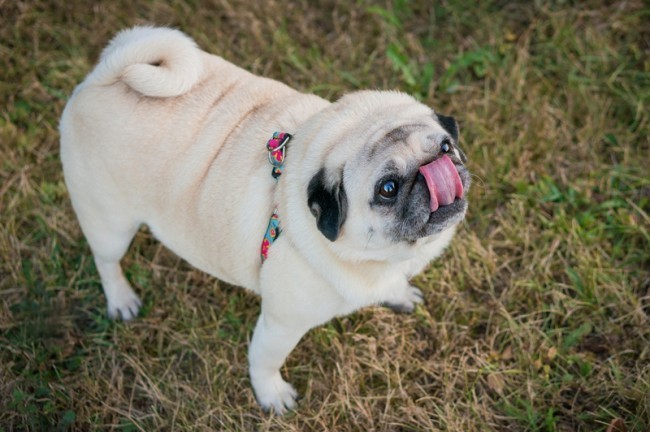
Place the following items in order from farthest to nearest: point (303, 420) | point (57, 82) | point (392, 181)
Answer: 1. point (57, 82)
2. point (303, 420)
3. point (392, 181)

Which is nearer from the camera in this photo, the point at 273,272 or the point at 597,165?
the point at 273,272

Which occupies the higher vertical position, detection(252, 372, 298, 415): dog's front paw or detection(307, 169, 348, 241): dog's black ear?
detection(307, 169, 348, 241): dog's black ear

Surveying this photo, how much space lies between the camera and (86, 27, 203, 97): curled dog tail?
3172 mm

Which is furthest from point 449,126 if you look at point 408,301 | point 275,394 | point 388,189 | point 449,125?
point 275,394

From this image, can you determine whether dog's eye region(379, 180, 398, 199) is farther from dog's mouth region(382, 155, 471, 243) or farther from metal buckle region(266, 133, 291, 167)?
metal buckle region(266, 133, 291, 167)

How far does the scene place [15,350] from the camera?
13.2 ft

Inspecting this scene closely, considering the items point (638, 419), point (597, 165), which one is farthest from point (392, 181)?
point (597, 165)

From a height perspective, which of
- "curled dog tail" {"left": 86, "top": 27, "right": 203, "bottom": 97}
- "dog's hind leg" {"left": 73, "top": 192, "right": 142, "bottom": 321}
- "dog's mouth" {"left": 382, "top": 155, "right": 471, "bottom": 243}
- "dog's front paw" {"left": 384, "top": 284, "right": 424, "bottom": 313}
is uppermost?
"curled dog tail" {"left": 86, "top": 27, "right": 203, "bottom": 97}

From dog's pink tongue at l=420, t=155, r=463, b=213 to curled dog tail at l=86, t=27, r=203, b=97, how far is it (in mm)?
1405

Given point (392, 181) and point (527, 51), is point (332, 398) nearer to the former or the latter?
point (392, 181)

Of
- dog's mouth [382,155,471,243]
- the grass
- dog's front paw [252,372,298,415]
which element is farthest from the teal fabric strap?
the grass

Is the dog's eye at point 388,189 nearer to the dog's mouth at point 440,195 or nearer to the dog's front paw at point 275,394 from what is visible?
the dog's mouth at point 440,195

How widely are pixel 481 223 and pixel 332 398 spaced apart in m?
1.68

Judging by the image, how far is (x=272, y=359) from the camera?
355cm
